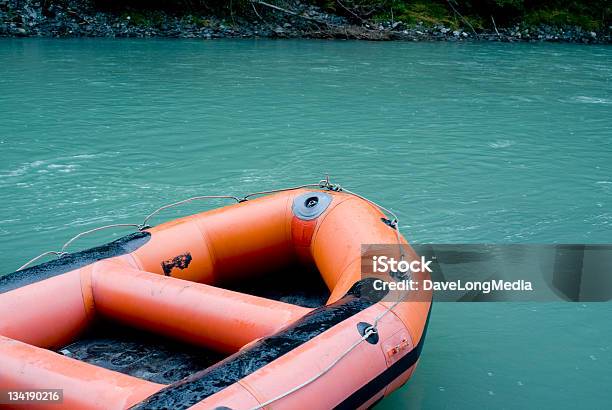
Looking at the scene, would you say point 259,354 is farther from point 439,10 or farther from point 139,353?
point 439,10

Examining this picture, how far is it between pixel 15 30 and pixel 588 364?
15937 millimetres

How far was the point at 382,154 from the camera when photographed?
8.62m

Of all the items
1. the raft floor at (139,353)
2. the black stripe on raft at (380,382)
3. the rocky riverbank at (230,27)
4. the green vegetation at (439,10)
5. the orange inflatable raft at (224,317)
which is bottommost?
the raft floor at (139,353)

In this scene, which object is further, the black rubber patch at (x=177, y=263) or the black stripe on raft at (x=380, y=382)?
the black rubber patch at (x=177, y=263)

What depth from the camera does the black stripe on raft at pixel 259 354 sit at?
2742 millimetres

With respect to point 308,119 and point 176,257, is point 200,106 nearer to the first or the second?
point 308,119

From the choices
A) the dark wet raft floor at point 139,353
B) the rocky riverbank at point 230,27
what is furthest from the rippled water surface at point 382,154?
the rocky riverbank at point 230,27

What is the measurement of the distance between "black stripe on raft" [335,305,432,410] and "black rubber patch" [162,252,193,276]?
4.73 ft

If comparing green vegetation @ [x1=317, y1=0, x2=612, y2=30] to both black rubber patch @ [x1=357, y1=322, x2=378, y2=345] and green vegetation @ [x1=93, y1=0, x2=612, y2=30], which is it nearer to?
green vegetation @ [x1=93, y1=0, x2=612, y2=30]

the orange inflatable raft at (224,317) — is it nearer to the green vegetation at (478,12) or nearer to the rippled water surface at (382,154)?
the rippled water surface at (382,154)

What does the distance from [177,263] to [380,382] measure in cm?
147

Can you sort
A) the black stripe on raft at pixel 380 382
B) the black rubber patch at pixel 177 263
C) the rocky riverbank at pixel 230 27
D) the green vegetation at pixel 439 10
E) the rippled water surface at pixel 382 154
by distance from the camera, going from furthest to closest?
the green vegetation at pixel 439 10
the rocky riverbank at pixel 230 27
the rippled water surface at pixel 382 154
the black rubber patch at pixel 177 263
the black stripe on raft at pixel 380 382

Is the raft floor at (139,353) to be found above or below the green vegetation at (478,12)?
below

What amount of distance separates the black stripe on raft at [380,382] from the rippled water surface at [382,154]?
0.62 meters
